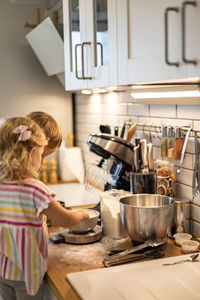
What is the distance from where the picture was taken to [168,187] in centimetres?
170

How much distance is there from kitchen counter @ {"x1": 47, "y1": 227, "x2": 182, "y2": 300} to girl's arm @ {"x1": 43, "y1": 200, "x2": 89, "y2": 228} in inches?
4.4

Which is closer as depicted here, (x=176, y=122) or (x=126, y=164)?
(x=176, y=122)

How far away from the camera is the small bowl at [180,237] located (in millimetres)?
1550

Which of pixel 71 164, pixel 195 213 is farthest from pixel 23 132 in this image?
pixel 71 164

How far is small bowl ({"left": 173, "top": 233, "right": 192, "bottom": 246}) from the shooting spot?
1550mm

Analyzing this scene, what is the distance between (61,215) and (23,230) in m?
0.14

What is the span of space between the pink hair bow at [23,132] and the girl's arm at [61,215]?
0.23 meters

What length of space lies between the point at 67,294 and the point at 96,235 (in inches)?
17.6

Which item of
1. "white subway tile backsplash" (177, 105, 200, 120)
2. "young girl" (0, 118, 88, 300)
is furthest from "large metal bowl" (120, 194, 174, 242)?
"white subway tile backsplash" (177, 105, 200, 120)

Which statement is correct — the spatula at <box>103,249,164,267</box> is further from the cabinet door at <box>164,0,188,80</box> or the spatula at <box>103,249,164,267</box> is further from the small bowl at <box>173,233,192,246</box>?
the cabinet door at <box>164,0,188,80</box>

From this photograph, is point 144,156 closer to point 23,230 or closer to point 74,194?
point 23,230

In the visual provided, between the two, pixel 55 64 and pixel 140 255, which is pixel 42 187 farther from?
pixel 55 64

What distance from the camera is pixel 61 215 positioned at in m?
1.44

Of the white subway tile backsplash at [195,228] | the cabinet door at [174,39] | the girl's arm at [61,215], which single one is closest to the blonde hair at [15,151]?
the girl's arm at [61,215]
